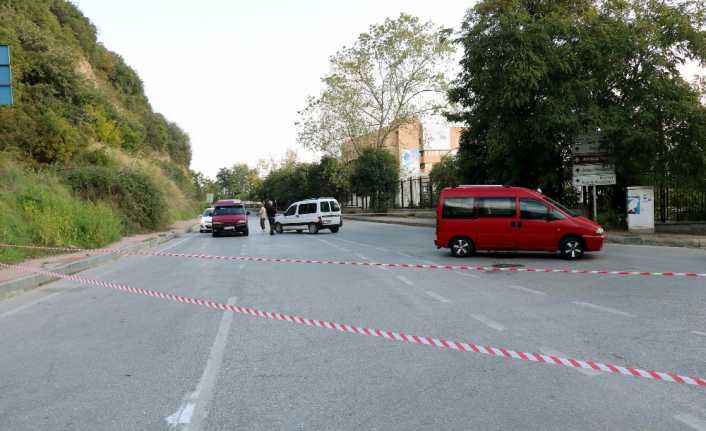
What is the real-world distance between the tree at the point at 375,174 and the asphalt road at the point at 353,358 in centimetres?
4246

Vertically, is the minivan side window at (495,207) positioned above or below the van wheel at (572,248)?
above

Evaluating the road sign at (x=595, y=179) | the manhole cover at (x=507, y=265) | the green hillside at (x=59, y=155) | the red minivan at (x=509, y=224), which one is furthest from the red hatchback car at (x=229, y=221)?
the manhole cover at (x=507, y=265)

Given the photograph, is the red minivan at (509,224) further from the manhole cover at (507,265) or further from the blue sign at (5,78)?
the blue sign at (5,78)

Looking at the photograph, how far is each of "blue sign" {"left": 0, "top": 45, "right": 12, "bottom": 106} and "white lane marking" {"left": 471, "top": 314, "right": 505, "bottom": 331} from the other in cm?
1401

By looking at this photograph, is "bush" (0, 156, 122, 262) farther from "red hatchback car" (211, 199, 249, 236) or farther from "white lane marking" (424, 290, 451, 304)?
"white lane marking" (424, 290, 451, 304)

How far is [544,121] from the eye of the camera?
2075 centimetres

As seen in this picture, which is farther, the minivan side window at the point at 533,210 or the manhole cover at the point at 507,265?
the minivan side window at the point at 533,210

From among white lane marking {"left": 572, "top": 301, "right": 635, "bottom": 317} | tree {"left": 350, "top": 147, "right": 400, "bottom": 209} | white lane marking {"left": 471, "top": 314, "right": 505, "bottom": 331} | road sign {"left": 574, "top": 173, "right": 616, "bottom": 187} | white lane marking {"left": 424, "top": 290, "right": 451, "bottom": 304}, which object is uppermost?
tree {"left": 350, "top": 147, "right": 400, "bottom": 209}

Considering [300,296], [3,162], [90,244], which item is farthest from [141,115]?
[300,296]

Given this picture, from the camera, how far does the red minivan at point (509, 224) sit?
1513cm

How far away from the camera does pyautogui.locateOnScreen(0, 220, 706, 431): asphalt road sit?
422cm

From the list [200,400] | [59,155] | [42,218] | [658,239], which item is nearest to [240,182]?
[59,155]

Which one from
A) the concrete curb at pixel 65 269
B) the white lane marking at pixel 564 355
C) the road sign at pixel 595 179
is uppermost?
the road sign at pixel 595 179

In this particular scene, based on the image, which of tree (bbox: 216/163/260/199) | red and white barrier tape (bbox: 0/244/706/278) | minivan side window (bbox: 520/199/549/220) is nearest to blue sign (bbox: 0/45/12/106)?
red and white barrier tape (bbox: 0/244/706/278)
